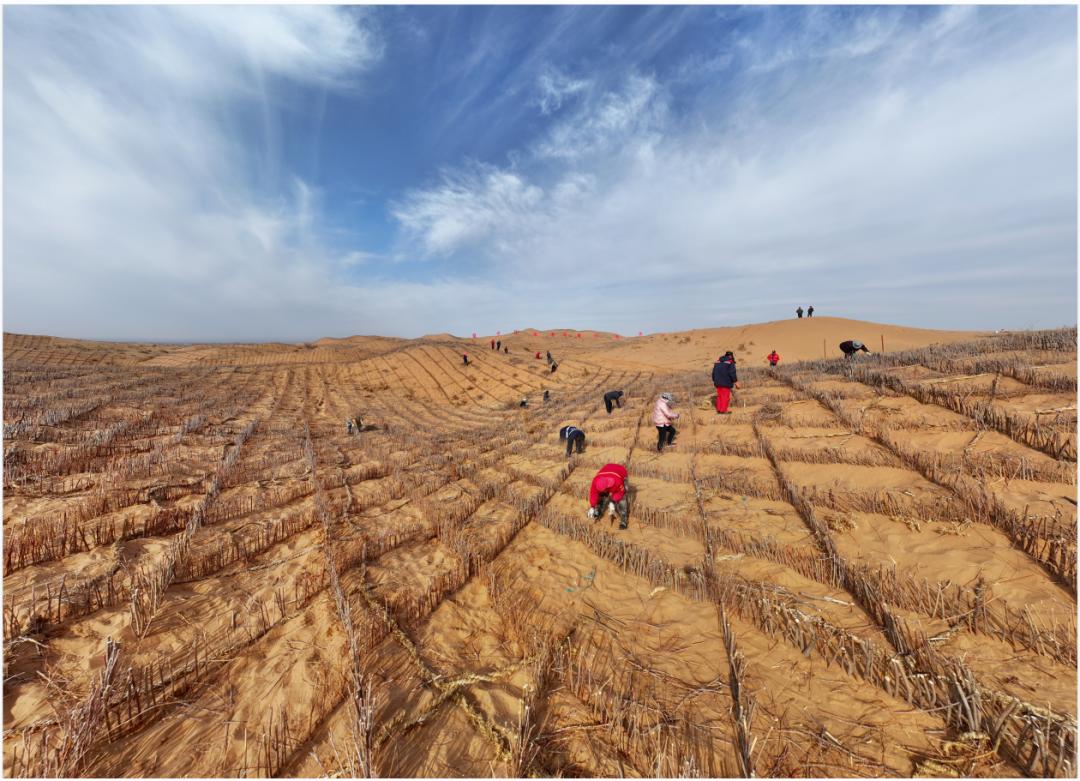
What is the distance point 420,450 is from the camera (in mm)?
9023

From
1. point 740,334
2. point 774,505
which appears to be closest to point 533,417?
point 774,505

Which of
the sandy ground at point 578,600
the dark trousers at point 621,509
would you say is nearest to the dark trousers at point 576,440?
the sandy ground at point 578,600

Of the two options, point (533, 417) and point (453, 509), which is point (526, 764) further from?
point (533, 417)

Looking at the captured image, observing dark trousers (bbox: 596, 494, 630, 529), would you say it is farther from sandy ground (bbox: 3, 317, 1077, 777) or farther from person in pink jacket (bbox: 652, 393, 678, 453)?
person in pink jacket (bbox: 652, 393, 678, 453)

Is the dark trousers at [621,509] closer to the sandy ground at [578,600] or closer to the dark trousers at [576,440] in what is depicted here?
the sandy ground at [578,600]

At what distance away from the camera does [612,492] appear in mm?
5109

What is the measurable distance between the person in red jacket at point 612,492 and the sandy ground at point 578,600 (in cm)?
29

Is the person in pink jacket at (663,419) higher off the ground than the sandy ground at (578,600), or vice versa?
the person in pink jacket at (663,419)

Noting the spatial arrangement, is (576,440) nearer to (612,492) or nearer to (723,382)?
(612,492)

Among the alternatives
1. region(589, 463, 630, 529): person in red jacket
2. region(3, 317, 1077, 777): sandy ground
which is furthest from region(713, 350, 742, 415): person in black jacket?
region(589, 463, 630, 529): person in red jacket

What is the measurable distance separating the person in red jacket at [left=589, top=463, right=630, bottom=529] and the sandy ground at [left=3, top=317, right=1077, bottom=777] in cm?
29

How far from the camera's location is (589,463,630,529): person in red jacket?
16.6ft

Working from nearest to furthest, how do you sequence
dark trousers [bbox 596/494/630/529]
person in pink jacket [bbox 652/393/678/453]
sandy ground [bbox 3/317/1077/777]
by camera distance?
sandy ground [bbox 3/317/1077/777]
dark trousers [bbox 596/494/630/529]
person in pink jacket [bbox 652/393/678/453]

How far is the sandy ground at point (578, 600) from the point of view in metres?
2.18
